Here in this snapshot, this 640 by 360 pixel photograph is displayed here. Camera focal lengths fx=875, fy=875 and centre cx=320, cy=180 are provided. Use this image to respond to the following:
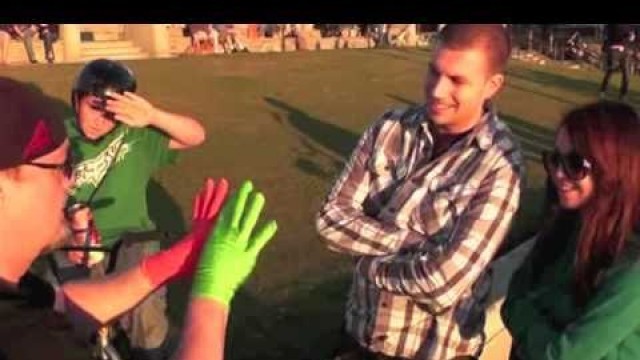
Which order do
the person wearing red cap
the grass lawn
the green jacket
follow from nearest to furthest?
1. the person wearing red cap
2. the green jacket
3. the grass lawn

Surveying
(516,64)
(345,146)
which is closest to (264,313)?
(345,146)

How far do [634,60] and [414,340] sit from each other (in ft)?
69.9

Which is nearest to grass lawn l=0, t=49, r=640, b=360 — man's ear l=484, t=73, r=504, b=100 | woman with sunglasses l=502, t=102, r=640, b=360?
man's ear l=484, t=73, r=504, b=100

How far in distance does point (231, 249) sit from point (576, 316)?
1312 mm

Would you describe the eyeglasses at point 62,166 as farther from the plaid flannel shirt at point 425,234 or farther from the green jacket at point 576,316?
the green jacket at point 576,316

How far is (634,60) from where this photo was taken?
74.5ft

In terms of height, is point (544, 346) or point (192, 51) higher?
point (544, 346)

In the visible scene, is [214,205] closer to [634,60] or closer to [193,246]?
[193,246]

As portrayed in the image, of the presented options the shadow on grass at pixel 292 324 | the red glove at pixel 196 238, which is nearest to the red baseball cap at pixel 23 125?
the red glove at pixel 196 238

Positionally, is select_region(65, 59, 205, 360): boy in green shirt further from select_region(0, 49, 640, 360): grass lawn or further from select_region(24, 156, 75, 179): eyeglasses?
select_region(24, 156, 75, 179): eyeglasses

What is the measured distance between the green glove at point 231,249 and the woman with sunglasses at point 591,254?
3.78 ft

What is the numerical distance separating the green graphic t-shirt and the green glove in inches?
88.7

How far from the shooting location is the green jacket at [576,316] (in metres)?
2.88

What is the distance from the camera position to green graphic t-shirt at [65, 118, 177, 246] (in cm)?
466
